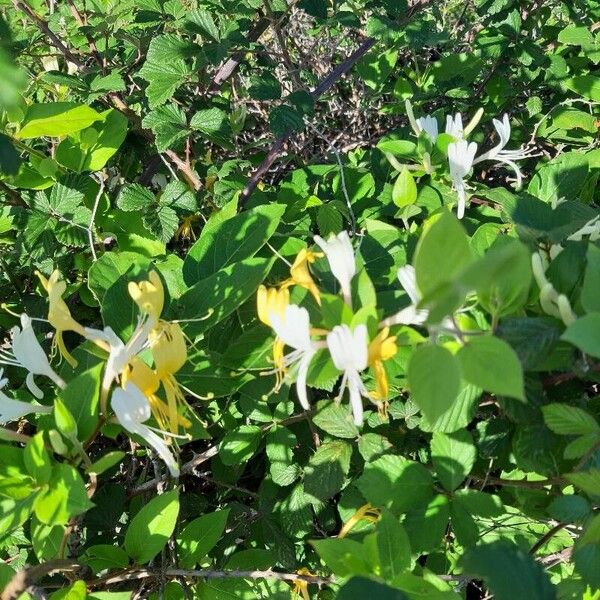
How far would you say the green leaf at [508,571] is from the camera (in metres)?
0.44

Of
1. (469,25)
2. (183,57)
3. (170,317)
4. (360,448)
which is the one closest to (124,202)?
(183,57)

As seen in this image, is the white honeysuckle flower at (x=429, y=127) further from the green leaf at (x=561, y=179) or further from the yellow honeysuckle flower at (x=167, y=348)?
the yellow honeysuckle flower at (x=167, y=348)

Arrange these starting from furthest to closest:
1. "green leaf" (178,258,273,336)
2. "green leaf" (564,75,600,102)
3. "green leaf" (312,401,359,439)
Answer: "green leaf" (564,75,600,102) < "green leaf" (312,401,359,439) < "green leaf" (178,258,273,336)

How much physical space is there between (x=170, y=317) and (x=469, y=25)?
1.52 m

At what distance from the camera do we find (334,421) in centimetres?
80

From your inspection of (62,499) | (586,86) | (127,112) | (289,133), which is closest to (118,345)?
(62,499)

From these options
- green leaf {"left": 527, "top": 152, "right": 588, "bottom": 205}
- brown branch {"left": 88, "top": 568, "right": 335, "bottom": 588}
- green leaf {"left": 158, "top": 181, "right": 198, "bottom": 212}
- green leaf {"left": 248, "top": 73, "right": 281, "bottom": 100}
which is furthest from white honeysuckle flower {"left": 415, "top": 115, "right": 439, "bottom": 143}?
brown branch {"left": 88, "top": 568, "right": 335, "bottom": 588}

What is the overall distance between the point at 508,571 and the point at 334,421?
0.37 m

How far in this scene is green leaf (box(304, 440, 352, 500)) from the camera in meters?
0.83

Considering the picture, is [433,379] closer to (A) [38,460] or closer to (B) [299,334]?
(B) [299,334]

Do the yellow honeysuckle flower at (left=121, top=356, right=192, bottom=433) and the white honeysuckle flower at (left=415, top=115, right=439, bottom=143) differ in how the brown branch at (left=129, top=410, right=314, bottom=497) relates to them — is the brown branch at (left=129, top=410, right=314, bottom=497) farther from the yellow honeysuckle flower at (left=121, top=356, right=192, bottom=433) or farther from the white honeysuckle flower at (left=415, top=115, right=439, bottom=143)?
the white honeysuckle flower at (left=415, top=115, right=439, bottom=143)

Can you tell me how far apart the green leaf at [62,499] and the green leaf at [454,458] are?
1.19 feet

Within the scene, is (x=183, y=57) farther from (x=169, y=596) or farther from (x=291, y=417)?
(x=169, y=596)

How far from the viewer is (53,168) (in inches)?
39.3
